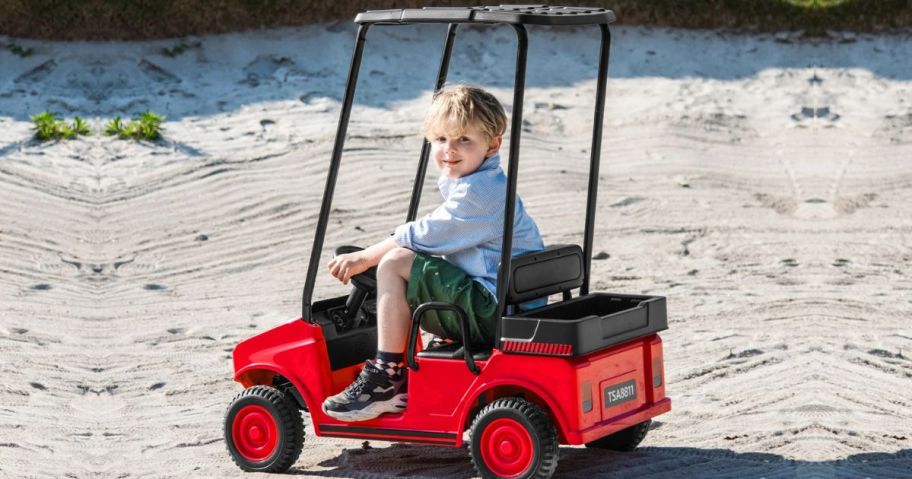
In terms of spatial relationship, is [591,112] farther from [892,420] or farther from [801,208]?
[892,420]

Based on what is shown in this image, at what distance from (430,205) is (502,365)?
5182 millimetres

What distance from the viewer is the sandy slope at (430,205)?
5.66 meters

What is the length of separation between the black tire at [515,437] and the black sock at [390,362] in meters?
0.40

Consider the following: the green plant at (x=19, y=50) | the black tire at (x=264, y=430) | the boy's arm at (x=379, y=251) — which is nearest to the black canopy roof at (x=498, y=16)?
the boy's arm at (x=379, y=251)

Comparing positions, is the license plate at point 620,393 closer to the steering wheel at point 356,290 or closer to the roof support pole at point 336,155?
the steering wheel at point 356,290

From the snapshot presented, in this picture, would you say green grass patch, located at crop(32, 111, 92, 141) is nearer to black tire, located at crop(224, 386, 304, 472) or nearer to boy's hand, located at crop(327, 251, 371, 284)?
black tire, located at crop(224, 386, 304, 472)

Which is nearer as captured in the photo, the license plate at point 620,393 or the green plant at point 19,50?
the license plate at point 620,393

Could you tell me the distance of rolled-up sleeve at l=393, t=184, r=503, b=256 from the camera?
4.71 meters

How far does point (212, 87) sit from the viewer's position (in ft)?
36.7

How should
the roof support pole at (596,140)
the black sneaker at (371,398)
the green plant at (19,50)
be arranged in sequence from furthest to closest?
the green plant at (19,50) → the roof support pole at (596,140) → the black sneaker at (371,398)

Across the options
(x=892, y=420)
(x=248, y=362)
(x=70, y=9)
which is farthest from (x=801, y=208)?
(x=70, y=9)

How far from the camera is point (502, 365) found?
15.1 feet

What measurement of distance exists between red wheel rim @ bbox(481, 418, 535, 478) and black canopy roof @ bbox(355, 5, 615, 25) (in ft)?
4.47

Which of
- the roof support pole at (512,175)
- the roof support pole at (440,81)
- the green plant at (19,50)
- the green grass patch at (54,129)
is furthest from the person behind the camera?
the green plant at (19,50)
